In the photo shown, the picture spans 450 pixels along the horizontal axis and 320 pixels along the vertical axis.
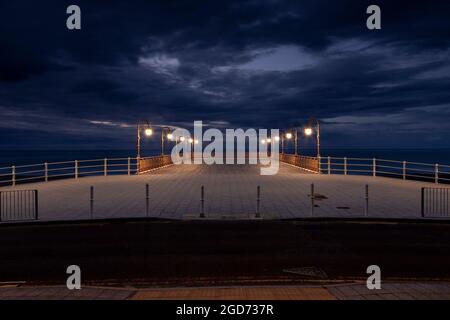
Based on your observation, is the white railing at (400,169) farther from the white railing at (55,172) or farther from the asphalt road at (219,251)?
the white railing at (55,172)

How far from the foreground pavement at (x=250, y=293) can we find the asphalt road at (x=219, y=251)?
2.12 feet

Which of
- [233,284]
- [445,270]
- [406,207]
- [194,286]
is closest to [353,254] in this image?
[445,270]

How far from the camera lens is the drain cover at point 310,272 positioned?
7582 mm

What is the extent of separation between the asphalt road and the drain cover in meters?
0.02

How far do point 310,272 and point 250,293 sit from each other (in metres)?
1.99

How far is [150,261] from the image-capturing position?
860 cm

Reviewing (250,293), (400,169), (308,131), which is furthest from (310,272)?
(308,131)

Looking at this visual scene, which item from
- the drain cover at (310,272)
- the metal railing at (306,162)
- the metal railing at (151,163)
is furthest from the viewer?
the metal railing at (306,162)

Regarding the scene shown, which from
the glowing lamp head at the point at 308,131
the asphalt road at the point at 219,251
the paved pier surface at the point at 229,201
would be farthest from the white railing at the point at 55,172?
the glowing lamp head at the point at 308,131

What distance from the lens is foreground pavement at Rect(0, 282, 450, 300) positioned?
613 centimetres

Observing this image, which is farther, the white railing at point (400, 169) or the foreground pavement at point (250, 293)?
Answer: the white railing at point (400, 169)

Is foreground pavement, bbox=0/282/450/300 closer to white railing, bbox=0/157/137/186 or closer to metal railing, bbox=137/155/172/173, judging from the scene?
white railing, bbox=0/157/137/186

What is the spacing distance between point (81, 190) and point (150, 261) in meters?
14.5

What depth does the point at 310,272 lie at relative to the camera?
309 inches
